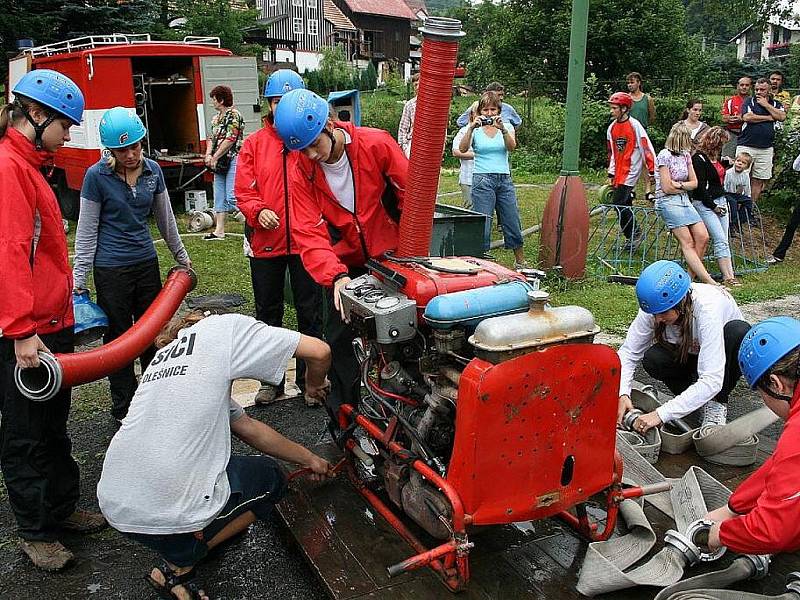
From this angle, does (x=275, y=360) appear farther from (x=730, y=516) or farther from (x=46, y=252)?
(x=730, y=516)

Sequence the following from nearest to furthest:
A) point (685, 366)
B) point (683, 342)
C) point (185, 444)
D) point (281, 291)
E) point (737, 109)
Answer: point (185, 444)
point (683, 342)
point (685, 366)
point (281, 291)
point (737, 109)

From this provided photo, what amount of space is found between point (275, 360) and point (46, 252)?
1.12m

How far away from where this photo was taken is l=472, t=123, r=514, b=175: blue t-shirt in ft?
23.6

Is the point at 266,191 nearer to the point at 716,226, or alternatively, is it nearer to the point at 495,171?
the point at 495,171

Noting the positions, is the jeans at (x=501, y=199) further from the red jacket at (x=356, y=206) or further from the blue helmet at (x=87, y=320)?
the blue helmet at (x=87, y=320)

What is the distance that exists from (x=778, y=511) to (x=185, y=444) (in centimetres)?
185

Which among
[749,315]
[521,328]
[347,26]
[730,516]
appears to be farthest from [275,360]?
[347,26]

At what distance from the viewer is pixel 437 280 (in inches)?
108

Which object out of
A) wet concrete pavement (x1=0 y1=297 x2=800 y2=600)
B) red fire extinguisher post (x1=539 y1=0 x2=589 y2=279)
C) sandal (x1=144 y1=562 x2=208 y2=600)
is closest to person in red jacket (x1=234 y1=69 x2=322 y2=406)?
wet concrete pavement (x1=0 y1=297 x2=800 y2=600)

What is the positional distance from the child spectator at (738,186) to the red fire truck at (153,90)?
22.6 feet

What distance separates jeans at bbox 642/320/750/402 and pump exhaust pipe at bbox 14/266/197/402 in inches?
97.4

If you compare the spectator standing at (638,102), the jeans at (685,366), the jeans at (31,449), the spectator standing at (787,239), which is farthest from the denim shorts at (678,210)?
the jeans at (31,449)

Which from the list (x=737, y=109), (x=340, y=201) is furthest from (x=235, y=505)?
(x=737, y=109)

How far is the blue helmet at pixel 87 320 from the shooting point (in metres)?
3.58
